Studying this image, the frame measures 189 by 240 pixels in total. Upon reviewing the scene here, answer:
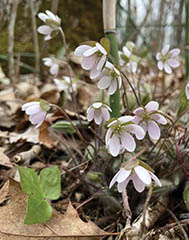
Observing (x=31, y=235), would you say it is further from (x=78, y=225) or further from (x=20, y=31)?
(x=20, y=31)

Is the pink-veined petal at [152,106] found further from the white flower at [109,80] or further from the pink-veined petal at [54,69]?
the pink-veined petal at [54,69]

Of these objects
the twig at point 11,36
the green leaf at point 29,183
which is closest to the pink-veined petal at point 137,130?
the green leaf at point 29,183

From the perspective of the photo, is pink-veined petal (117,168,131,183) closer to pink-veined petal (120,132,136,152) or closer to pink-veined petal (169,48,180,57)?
pink-veined petal (120,132,136,152)

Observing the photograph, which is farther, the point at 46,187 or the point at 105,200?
the point at 105,200

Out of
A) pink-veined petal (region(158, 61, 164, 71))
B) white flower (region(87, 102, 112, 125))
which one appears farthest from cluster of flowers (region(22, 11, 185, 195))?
pink-veined petal (region(158, 61, 164, 71))

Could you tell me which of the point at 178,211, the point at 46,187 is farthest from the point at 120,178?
the point at 178,211
